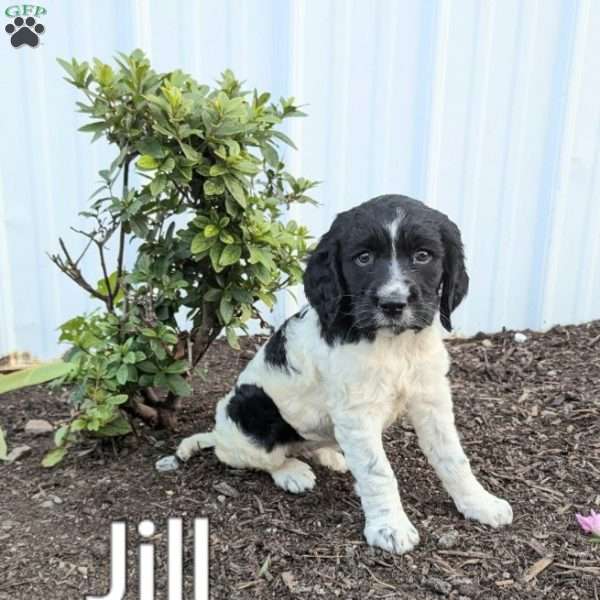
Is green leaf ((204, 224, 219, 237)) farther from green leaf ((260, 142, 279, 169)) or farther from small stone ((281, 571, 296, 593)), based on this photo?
small stone ((281, 571, 296, 593))

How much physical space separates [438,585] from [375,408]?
2.25 feet

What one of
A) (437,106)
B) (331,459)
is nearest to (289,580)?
(331,459)

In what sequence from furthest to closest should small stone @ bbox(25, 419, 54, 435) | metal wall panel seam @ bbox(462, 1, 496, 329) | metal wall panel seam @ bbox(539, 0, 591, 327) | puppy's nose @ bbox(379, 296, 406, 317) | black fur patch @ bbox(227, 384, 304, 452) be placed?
metal wall panel seam @ bbox(539, 0, 591, 327), metal wall panel seam @ bbox(462, 1, 496, 329), small stone @ bbox(25, 419, 54, 435), black fur patch @ bbox(227, 384, 304, 452), puppy's nose @ bbox(379, 296, 406, 317)

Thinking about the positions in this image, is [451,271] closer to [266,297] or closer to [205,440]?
[266,297]

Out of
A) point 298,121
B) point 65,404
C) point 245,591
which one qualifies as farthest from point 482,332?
point 245,591

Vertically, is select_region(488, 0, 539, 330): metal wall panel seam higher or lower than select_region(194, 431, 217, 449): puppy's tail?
higher

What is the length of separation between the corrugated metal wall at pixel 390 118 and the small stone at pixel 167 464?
1.88 meters

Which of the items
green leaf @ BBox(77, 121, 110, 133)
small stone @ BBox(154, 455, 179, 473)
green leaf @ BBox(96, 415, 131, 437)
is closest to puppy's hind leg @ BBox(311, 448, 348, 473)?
small stone @ BBox(154, 455, 179, 473)

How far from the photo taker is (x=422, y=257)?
9.19 feet

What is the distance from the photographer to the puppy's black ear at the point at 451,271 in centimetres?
289

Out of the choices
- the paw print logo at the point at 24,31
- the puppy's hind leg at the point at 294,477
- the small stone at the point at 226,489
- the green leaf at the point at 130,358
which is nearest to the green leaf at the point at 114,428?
the green leaf at the point at 130,358

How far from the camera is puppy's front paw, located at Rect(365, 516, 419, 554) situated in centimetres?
296

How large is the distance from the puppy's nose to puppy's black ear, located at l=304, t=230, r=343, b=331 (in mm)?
253

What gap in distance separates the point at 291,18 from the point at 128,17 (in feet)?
3.34
